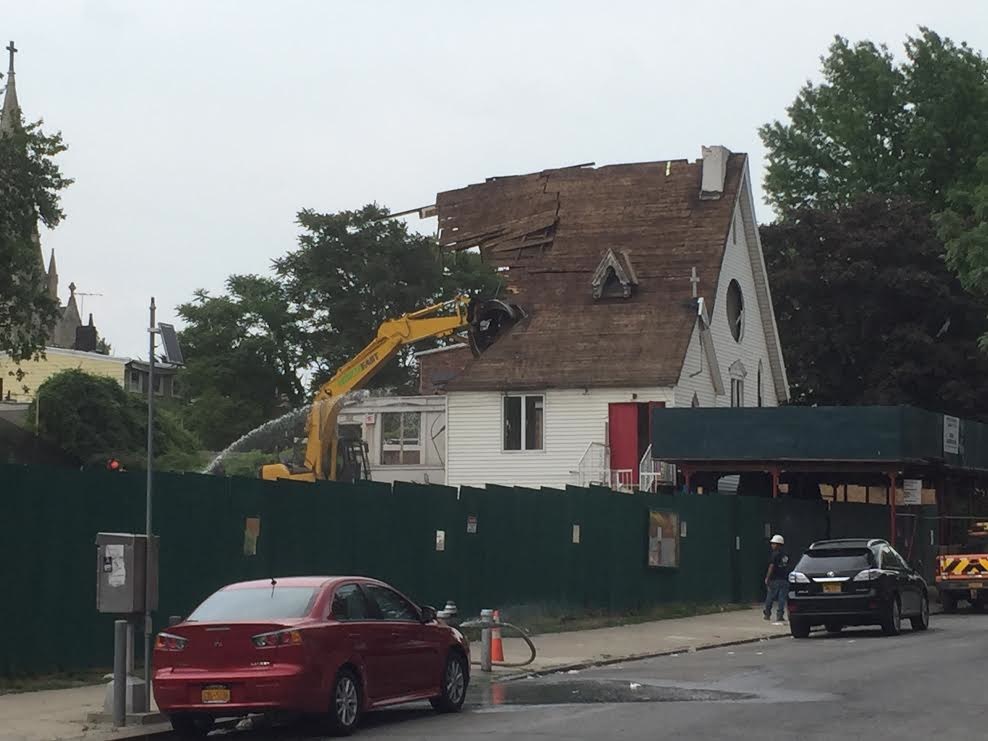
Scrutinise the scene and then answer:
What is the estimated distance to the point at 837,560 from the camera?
96.7 ft

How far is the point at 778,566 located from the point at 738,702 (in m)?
15.2

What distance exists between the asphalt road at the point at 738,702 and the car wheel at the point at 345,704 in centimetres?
25

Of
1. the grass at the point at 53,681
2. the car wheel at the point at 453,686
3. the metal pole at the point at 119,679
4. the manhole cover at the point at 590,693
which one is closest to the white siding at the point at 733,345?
the manhole cover at the point at 590,693

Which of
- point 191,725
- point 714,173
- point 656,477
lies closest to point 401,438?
point 656,477

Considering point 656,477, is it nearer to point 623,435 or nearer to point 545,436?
point 623,435

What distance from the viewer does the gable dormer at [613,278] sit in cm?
5109

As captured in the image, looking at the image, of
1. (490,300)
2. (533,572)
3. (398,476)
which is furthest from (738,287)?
(533,572)

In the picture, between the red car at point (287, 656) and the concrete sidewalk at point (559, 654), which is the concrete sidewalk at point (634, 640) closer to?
the concrete sidewalk at point (559, 654)

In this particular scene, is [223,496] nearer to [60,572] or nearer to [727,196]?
[60,572]

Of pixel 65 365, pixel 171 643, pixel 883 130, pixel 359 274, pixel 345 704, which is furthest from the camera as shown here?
pixel 65 365

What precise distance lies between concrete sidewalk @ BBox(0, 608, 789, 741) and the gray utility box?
3.63ft

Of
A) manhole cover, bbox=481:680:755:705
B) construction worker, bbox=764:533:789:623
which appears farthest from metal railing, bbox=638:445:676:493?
manhole cover, bbox=481:680:755:705

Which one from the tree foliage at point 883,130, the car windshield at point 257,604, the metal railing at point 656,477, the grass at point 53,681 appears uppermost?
the tree foliage at point 883,130

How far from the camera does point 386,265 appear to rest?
80688mm
